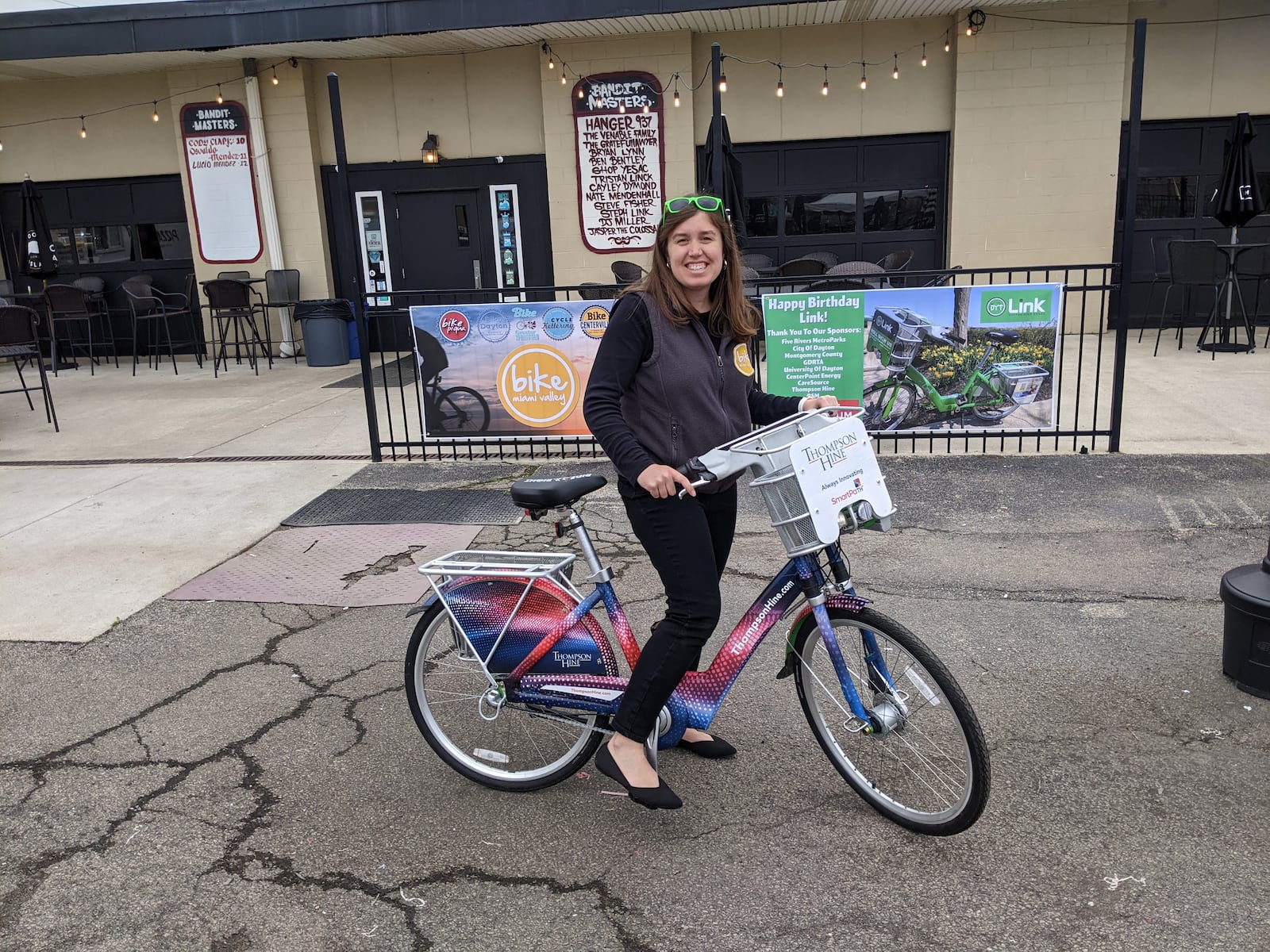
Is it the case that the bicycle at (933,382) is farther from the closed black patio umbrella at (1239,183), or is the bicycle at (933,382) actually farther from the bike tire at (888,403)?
the closed black patio umbrella at (1239,183)

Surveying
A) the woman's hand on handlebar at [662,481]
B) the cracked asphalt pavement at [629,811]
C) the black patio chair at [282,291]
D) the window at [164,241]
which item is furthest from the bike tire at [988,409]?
the window at [164,241]

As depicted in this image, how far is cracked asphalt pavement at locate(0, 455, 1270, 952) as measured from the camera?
2639 mm

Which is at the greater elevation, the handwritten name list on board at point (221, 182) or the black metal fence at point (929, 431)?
the handwritten name list on board at point (221, 182)

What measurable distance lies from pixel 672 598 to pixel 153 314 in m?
13.4

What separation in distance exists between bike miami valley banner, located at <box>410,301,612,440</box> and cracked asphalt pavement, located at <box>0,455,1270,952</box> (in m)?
2.71

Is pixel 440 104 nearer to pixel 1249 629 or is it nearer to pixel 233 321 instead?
pixel 233 321

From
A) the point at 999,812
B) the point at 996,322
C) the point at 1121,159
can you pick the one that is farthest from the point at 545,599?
the point at 1121,159

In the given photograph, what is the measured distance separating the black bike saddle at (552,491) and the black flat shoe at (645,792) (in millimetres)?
812

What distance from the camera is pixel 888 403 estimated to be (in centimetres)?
702

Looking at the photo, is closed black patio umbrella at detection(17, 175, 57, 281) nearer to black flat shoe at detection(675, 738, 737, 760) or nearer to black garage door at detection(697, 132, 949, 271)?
black garage door at detection(697, 132, 949, 271)

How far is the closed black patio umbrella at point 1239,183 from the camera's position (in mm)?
11031

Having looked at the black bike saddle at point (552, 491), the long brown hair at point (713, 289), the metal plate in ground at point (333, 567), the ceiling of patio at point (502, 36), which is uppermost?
the ceiling of patio at point (502, 36)

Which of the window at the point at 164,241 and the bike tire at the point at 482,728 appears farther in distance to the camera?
the window at the point at 164,241

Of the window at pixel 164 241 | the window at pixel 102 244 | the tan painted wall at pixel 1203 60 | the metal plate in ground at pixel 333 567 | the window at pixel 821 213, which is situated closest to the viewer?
the metal plate in ground at pixel 333 567
